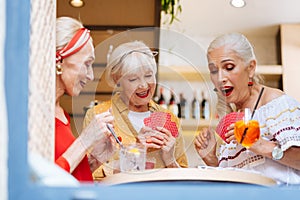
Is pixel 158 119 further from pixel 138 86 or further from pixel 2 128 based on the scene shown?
pixel 2 128

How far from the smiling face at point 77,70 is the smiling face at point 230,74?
0.57m

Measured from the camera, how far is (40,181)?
3.83 feet

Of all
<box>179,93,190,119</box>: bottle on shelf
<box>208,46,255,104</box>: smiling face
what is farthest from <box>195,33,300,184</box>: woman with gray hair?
<box>179,93,190,119</box>: bottle on shelf

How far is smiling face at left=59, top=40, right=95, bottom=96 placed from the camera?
6.82ft

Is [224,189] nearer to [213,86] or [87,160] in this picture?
[87,160]

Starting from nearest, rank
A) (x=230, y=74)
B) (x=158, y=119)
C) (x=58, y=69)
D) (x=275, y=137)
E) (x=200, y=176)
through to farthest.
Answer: (x=200, y=176) < (x=58, y=69) < (x=275, y=137) < (x=158, y=119) < (x=230, y=74)

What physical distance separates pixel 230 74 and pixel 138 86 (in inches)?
16.4

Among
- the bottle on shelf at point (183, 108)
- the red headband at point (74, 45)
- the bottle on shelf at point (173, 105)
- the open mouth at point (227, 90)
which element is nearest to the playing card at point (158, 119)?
the open mouth at point (227, 90)

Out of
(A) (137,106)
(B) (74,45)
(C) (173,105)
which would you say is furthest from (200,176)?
(C) (173,105)

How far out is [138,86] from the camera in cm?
234

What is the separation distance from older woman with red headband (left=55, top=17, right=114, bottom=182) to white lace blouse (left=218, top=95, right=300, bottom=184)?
54cm

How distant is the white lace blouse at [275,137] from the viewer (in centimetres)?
230

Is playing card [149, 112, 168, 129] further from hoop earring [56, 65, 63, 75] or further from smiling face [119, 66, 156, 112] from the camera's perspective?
hoop earring [56, 65, 63, 75]

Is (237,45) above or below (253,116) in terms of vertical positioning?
above
